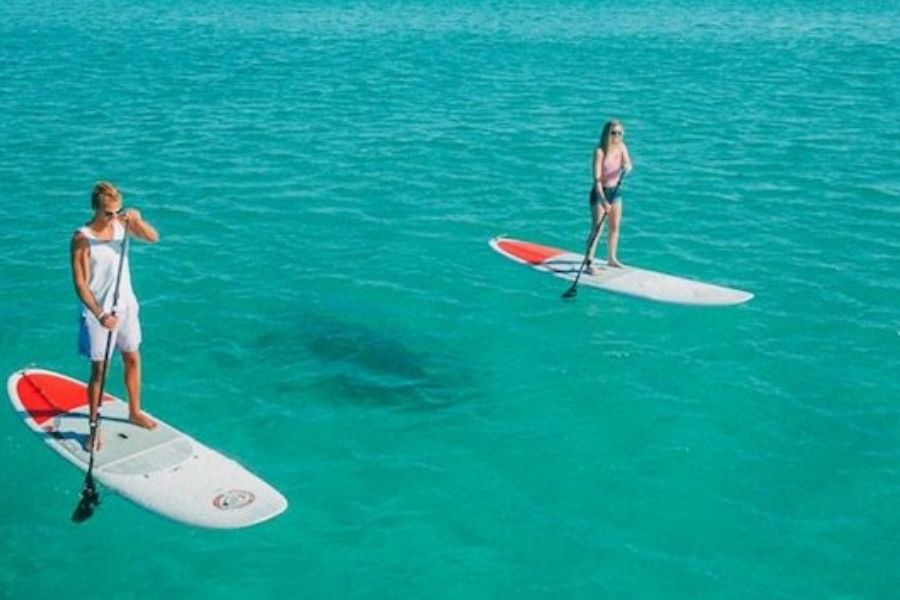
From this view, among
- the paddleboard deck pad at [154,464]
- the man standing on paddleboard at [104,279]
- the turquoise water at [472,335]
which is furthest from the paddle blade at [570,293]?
the man standing on paddleboard at [104,279]

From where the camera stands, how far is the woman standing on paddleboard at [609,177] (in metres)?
18.3

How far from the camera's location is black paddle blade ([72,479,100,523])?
12.6m

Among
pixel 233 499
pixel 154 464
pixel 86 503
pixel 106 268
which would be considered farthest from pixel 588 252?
pixel 86 503

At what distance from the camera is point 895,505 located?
13516 mm

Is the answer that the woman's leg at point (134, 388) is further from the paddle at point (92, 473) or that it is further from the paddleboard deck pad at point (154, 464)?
the paddle at point (92, 473)

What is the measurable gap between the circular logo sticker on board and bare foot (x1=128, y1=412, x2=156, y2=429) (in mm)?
2002

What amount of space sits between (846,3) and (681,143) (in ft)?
118

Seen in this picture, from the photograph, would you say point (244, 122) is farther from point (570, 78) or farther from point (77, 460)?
point (77, 460)

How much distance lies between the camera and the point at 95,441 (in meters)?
13.2

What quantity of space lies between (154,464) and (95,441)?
92 centimetres

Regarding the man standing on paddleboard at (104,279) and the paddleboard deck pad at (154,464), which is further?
the paddleboard deck pad at (154,464)

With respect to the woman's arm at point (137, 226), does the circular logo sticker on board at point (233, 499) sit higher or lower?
lower

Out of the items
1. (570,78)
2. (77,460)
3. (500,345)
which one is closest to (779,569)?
(500,345)

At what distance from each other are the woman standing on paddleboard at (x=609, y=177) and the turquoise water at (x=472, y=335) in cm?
132
